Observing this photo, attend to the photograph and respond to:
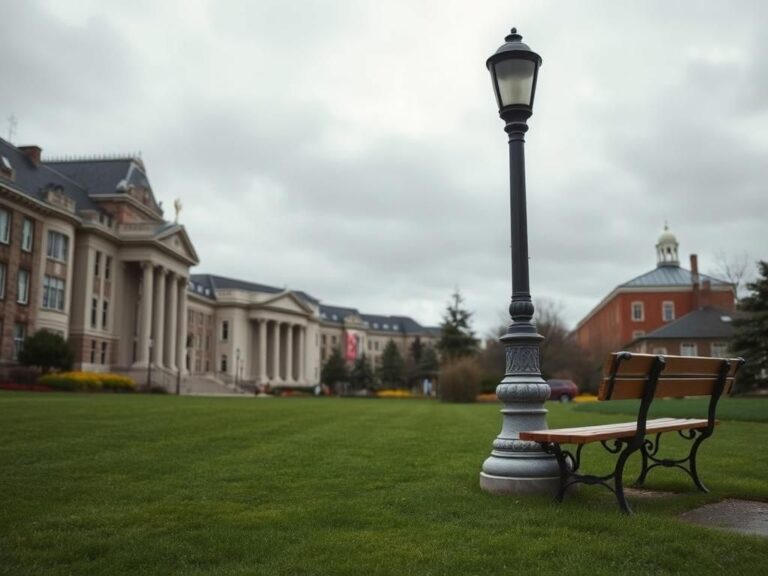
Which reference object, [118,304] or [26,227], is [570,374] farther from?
[26,227]

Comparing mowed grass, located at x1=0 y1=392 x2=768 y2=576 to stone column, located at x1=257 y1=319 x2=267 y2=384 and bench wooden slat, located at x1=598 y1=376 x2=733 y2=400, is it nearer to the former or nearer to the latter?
bench wooden slat, located at x1=598 y1=376 x2=733 y2=400

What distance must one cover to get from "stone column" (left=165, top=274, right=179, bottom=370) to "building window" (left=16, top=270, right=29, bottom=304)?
2008 cm

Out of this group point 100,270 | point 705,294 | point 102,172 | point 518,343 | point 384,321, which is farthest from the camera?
point 384,321

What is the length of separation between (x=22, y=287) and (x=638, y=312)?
205 ft

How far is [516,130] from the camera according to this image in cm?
754

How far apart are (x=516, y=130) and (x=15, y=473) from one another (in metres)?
6.85

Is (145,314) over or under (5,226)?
under

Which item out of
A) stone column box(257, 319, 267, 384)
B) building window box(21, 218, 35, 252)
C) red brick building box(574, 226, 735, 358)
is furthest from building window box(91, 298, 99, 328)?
red brick building box(574, 226, 735, 358)

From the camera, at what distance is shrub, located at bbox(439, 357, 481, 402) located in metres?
42.1

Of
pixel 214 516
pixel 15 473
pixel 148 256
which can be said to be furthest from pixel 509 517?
pixel 148 256

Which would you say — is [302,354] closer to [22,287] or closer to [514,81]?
[22,287]

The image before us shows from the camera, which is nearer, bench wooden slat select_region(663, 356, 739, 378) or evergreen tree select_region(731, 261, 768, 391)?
bench wooden slat select_region(663, 356, 739, 378)

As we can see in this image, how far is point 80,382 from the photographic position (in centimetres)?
4094

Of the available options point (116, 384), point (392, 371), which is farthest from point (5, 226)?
point (392, 371)
